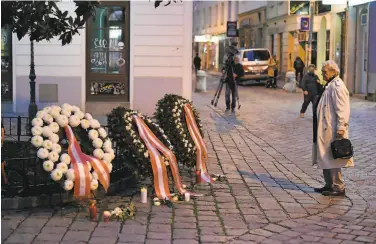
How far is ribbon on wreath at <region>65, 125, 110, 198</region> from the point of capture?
20.9 ft

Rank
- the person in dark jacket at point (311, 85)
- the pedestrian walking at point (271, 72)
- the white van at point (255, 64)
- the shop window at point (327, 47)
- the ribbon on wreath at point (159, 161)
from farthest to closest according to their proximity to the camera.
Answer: the white van at point (255, 64)
the pedestrian walking at point (271, 72)
the shop window at point (327, 47)
the person in dark jacket at point (311, 85)
the ribbon on wreath at point (159, 161)

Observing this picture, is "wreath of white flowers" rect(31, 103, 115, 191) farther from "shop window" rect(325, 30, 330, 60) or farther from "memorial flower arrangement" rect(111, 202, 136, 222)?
"shop window" rect(325, 30, 330, 60)

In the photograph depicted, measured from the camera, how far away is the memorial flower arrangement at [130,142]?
7363 mm

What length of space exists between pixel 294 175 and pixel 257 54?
27794 millimetres

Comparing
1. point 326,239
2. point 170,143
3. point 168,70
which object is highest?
point 168,70

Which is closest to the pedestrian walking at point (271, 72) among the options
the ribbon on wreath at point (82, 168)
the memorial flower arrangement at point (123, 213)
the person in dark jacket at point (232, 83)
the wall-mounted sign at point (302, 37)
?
the wall-mounted sign at point (302, 37)

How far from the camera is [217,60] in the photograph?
6069 cm

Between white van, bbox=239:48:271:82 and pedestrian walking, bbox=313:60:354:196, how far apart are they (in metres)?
27.7

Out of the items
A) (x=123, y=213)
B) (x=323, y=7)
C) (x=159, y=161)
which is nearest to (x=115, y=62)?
(x=159, y=161)

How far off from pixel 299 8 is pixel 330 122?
1205 inches

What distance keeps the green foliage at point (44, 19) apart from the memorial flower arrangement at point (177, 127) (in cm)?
170

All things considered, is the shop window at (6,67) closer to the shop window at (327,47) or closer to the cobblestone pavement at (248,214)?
the cobblestone pavement at (248,214)

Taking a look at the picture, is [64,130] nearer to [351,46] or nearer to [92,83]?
[92,83]

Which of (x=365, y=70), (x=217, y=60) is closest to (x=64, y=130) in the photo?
(x=365, y=70)
